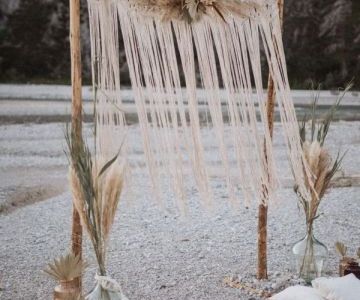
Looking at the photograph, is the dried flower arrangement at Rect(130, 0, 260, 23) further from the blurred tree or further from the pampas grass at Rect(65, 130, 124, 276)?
the blurred tree

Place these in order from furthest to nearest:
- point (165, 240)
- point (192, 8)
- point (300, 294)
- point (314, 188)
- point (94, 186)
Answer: point (165, 240), point (314, 188), point (300, 294), point (192, 8), point (94, 186)

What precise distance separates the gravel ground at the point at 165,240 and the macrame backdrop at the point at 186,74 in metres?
0.18

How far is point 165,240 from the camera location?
2615 millimetres

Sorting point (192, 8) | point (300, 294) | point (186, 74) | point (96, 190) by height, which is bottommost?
point (300, 294)

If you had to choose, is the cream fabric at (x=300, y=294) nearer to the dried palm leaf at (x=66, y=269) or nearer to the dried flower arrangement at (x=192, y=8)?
the dried palm leaf at (x=66, y=269)

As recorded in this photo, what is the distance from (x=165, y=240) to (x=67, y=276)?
1.34 meters

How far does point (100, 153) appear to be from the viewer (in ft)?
4.66

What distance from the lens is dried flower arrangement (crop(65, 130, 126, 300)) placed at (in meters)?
1.26

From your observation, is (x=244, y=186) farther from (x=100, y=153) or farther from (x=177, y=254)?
(x=177, y=254)

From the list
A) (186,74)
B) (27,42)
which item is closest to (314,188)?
(186,74)

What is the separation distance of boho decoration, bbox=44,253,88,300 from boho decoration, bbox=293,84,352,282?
2.46 ft

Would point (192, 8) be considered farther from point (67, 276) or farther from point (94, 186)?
point (67, 276)

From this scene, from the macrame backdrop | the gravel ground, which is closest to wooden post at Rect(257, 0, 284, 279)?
the gravel ground

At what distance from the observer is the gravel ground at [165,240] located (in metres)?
2.05
